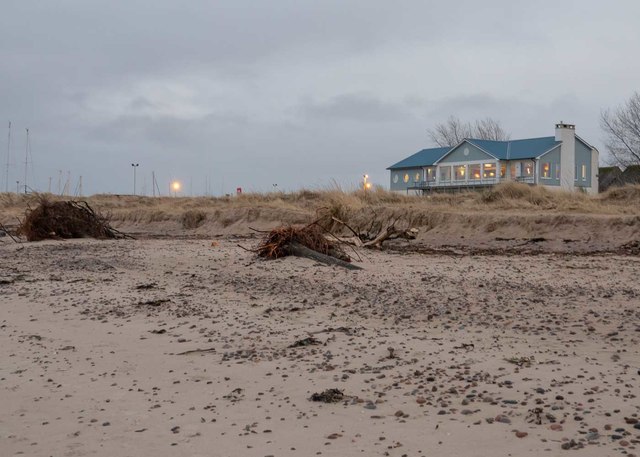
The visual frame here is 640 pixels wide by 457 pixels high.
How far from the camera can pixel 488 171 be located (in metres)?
44.1

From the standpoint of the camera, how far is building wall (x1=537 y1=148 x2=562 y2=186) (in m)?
41.8

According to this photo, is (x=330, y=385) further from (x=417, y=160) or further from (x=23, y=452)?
(x=417, y=160)

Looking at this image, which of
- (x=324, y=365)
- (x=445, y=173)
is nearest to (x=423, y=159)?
(x=445, y=173)

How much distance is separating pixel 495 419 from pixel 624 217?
12.3m

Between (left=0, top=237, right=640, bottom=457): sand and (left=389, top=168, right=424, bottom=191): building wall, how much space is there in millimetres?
41320

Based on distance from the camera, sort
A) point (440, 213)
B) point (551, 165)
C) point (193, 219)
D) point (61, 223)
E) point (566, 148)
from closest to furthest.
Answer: point (61, 223) < point (440, 213) < point (193, 219) < point (551, 165) < point (566, 148)

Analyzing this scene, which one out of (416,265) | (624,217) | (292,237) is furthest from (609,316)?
(624,217)

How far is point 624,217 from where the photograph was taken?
46.6ft

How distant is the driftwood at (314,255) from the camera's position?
953cm

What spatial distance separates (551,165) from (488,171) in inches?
157

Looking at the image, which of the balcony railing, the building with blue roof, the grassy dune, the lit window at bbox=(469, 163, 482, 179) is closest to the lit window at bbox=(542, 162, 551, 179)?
the building with blue roof

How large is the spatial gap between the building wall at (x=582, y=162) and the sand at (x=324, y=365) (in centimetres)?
3780

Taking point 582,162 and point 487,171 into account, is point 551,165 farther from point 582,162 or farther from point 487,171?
point 487,171

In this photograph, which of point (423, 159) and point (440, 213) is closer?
point (440, 213)
